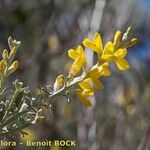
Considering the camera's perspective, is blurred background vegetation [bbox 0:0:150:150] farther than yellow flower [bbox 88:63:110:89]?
Yes

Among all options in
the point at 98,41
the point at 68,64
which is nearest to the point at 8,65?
the point at 98,41

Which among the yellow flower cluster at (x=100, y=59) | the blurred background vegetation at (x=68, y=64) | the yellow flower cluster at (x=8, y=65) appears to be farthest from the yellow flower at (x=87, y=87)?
the blurred background vegetation at (x=68, y=64)

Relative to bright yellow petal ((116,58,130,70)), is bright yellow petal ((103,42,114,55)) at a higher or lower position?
higher

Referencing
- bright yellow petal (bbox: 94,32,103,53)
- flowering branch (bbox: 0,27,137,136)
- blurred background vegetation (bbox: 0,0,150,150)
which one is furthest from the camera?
blurred background vegetation (bbox: 0,0,150,150)

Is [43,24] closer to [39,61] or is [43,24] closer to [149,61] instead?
[39,61]

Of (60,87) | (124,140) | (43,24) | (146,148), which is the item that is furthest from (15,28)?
(60,87)

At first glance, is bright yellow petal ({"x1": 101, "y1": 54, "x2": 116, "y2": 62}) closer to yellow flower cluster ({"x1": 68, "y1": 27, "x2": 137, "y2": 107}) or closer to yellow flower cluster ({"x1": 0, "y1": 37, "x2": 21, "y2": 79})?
yellow flower cluster ({"x1": 68, "y1": 27, "x2": 137, "y2": 107})

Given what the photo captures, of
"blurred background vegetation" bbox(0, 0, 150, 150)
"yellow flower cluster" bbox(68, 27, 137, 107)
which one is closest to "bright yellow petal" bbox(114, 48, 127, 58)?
"yellow flower cluster" bbox(68, 27, 137, 107)
